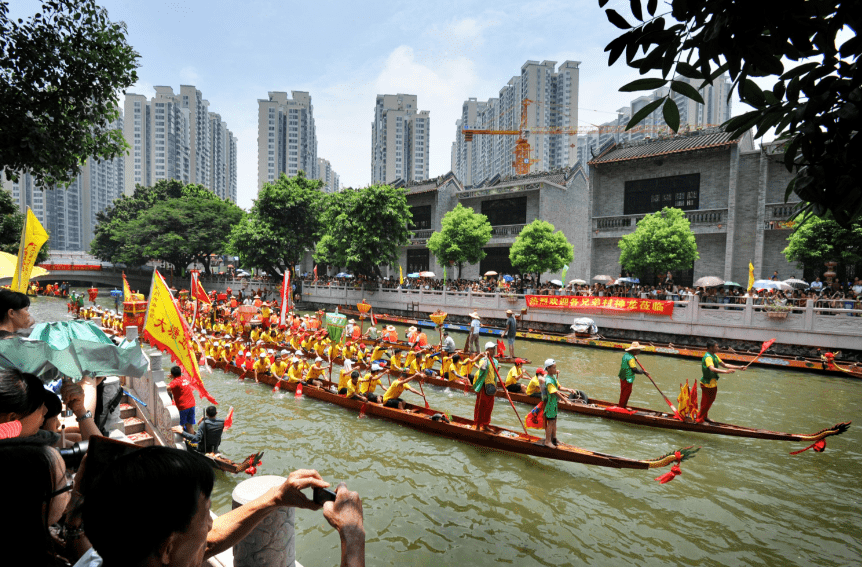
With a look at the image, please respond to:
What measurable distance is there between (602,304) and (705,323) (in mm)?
4132

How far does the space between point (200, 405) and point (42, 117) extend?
731 centimetres

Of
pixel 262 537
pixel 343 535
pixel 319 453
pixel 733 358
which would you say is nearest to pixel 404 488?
pixel 319 453

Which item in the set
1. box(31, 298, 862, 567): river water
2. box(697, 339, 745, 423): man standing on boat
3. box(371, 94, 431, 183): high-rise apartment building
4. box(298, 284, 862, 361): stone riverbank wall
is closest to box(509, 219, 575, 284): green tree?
box(298, 284, 862, 361): stone riverbank wall

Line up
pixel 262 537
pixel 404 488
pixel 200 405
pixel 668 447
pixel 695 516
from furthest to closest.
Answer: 1. pixel 200 405
2. pixel 668 447
3. pixel 404 488
4. pixel 695 516
5. pixel 262 537

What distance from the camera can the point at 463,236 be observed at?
2783cm

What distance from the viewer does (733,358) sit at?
15641 millimetres

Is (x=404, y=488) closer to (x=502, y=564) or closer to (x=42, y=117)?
(x=502, y=564)

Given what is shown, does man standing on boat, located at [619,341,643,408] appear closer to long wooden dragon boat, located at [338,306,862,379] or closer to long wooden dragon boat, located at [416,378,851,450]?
long wooden dragon boat, located at [416,378,851,450]

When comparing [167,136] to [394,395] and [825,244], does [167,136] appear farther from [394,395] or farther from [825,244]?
[825,244]

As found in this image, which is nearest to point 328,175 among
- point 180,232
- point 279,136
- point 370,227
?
point 279,136

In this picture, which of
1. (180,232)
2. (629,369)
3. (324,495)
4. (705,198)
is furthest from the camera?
(180,232)

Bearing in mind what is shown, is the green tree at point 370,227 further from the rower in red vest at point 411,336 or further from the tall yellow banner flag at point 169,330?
the tall yellow banner flag at point 169,330

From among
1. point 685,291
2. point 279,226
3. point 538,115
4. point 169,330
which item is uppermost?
point 538,115

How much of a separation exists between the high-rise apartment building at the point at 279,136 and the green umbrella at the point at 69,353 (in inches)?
4084
